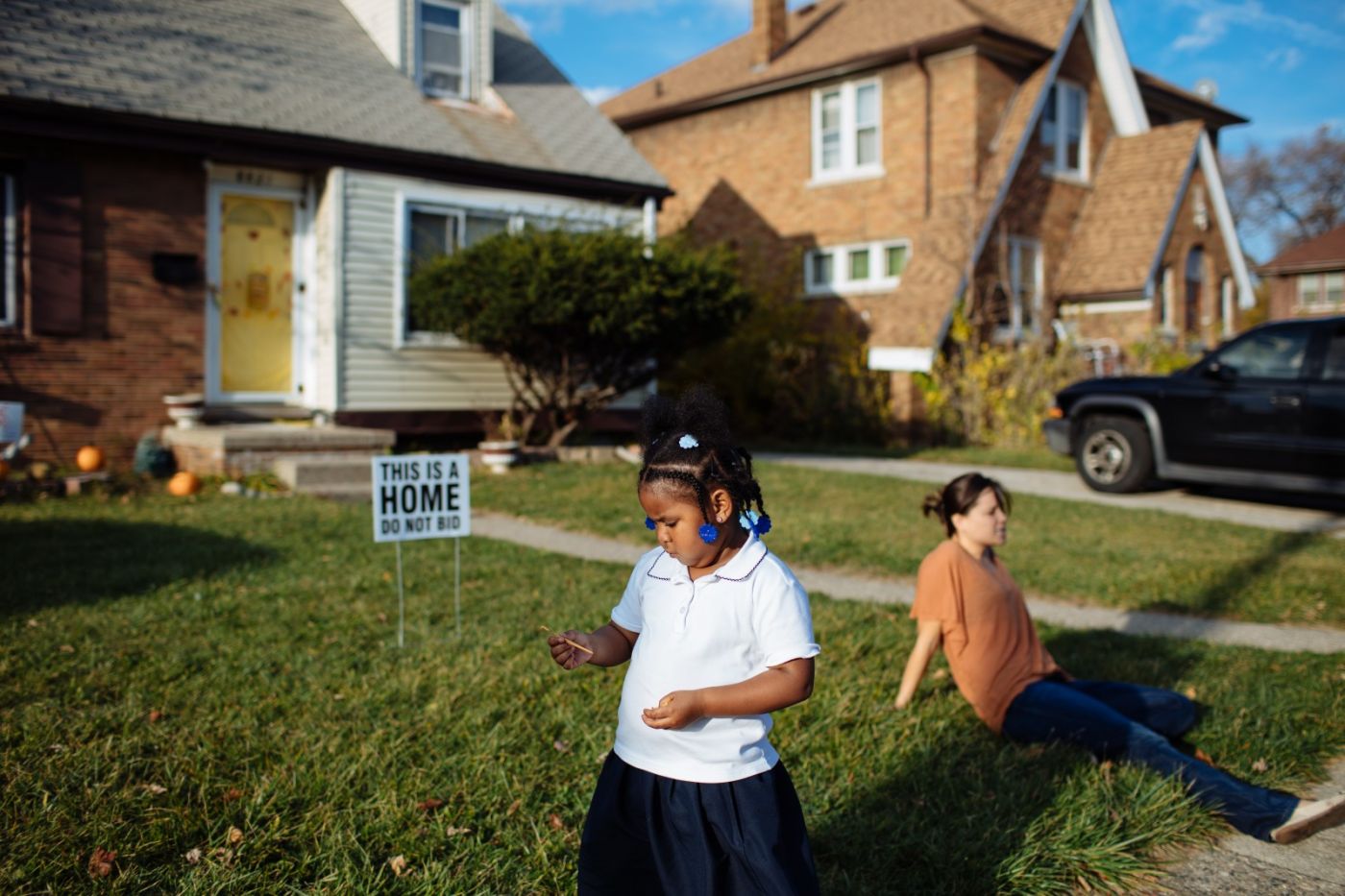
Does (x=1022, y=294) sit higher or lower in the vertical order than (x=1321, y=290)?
lower

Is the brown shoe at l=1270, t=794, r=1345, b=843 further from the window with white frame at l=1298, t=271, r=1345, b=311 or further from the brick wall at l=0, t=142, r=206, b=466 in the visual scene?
the window with white frame at l=1298, t=271, r=1345, b=311

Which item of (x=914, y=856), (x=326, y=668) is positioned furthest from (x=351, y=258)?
(x=914, y=856)

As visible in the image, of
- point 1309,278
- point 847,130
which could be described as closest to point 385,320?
point 847,130

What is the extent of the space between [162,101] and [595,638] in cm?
1102

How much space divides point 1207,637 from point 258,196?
10.8m

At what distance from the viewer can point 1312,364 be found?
10.2 m

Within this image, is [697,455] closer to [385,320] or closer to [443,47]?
[385,320]

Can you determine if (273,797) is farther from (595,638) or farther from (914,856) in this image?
(914,856)

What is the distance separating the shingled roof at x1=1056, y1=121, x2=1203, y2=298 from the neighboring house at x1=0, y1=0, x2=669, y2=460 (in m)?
8.90

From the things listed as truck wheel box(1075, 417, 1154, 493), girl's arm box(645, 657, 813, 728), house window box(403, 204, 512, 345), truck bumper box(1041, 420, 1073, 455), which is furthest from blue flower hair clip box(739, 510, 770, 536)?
house window box(403, 204, 512, 345)

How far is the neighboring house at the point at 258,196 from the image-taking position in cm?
1095

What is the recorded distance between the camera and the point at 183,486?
32.7 ft

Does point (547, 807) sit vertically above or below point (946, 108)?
below

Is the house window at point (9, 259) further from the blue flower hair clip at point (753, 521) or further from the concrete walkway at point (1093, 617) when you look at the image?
the blue flower hair clip at point (753, 521)
